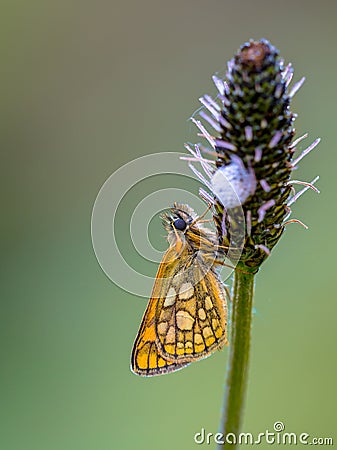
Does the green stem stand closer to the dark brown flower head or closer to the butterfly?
the dark brown flower head

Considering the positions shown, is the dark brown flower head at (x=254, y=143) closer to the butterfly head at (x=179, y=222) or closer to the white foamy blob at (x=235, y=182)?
the white foamy blob at (x=235, y=182)

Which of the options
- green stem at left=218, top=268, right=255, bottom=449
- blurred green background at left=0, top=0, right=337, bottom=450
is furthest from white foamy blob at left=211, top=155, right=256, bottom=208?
blurred green background at left=0, top=0, right=337, bottom=450

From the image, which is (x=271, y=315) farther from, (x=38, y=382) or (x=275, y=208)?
(x=275, y=208)

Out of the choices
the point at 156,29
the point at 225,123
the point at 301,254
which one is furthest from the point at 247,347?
the point at 156,29

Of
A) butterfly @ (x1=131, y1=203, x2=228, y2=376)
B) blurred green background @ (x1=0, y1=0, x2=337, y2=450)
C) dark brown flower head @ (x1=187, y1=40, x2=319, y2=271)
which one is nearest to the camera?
dark brown flower head @ (x1=187, y1=40, x2=319, y2=271)

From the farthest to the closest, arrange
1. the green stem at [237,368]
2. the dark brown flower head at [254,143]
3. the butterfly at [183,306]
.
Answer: the butterfly at [183,306]
the green stem at [237,368]
the dark brown flower head at [254,143]

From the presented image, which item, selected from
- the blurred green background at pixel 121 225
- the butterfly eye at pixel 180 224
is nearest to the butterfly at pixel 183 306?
the butterfly eye at pixel 180 224
